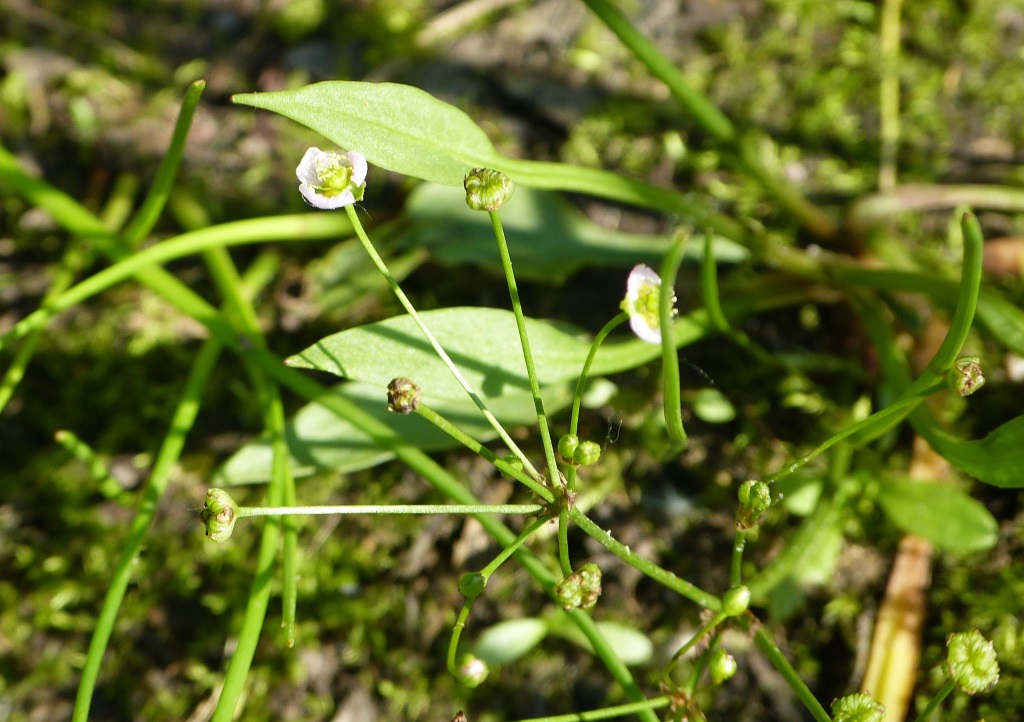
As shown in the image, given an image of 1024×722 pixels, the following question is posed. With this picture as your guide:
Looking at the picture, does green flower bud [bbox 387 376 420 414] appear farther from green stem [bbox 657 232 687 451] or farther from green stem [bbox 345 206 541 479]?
green stem [bbox 657 232 687 451]

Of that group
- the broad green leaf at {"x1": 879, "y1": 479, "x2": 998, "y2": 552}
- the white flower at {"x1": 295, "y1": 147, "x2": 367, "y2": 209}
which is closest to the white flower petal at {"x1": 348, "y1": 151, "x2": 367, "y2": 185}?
the white flower at {"x1": 295, "y1": 147, "x2": 367, "y2": 209}

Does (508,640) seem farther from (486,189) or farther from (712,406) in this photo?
(486,189)

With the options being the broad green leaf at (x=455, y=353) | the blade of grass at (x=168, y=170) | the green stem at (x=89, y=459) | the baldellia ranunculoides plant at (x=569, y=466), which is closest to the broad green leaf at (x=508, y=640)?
the baldellia ranunculoides plant at (x=569, y=466)

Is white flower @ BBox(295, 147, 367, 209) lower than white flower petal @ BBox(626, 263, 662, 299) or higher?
higher

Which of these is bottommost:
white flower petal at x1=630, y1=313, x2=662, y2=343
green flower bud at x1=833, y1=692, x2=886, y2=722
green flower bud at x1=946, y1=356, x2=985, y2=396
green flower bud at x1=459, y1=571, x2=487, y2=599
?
green flower bud at x1=833, y1=692, x2=886, y2=722

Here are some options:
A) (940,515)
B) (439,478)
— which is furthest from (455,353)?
(940,515)
